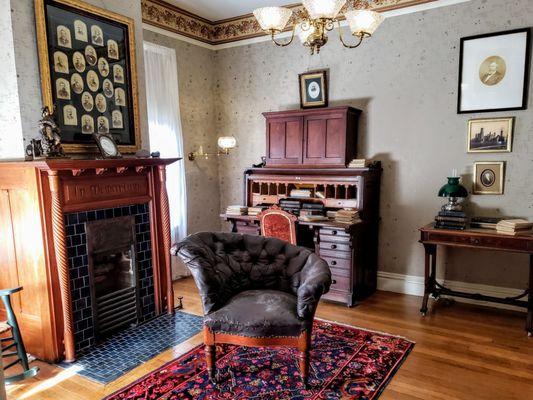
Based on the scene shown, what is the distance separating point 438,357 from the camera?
2.83 m

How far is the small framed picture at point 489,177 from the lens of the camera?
3620mm

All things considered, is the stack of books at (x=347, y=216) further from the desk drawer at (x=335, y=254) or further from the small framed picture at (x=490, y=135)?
the small framed picture at (x=490, y=135)

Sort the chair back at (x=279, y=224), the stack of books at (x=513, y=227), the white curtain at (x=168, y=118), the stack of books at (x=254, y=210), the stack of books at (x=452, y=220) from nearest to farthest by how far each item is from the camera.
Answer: the stack of books at (x=513, y=227)
the stack of books at (x=452, y=220)
the chair back at (x=279, y=224)
the white curtain at (x=168, y=118)
the stack of books at (x=254, y=210)

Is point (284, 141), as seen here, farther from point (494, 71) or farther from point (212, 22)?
point (494, 71)

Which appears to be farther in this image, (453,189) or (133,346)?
(453,189)

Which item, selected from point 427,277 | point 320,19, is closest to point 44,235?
point 320,19

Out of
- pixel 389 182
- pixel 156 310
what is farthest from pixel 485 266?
pixel 156 310

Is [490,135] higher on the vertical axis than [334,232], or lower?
higher

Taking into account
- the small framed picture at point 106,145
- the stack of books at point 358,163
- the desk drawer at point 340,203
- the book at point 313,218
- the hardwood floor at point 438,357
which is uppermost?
the small framed picture at point 106,145

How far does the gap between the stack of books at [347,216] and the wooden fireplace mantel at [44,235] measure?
6.84 feet

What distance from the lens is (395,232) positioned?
4.21 meters

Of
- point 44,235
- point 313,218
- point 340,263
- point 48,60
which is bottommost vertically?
point 340,263

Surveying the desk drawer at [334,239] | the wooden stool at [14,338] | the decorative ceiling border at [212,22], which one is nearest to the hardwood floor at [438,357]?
the wooden stool at [14,338]

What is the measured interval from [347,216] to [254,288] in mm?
1319
